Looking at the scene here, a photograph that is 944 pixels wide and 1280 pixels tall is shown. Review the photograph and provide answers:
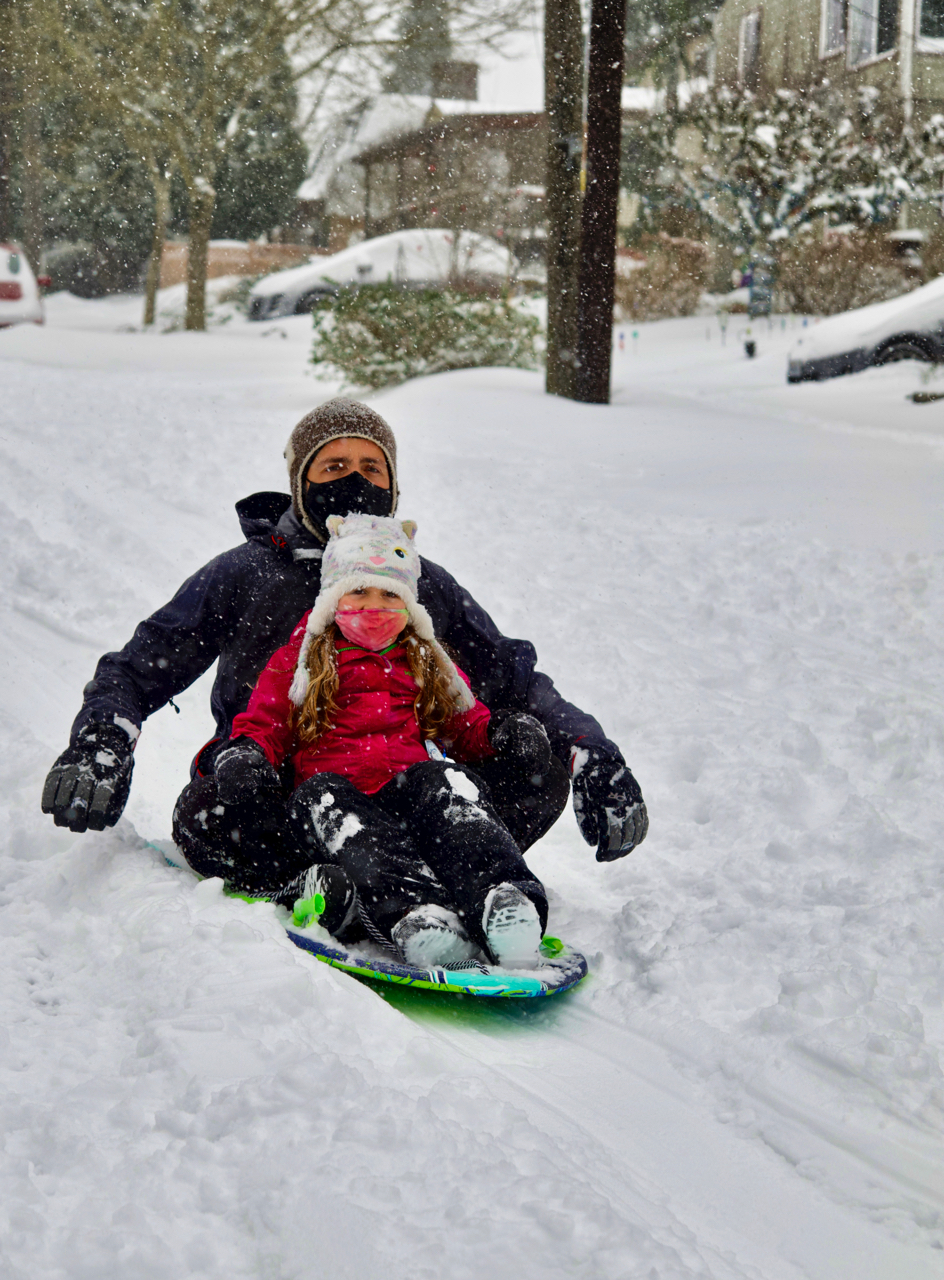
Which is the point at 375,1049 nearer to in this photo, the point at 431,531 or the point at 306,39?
the point at 431,531

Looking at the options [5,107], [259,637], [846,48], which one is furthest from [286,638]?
[846,48]

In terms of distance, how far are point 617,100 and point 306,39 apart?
405 inches

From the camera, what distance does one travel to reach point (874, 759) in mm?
4148

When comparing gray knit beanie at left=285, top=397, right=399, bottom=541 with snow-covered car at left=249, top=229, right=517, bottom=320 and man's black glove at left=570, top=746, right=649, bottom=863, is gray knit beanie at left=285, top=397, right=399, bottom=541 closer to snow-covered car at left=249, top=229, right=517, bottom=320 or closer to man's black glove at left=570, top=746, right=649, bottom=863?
man's black glove at left=570, top=746, right=649, bottom=863

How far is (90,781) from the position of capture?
9.62ft

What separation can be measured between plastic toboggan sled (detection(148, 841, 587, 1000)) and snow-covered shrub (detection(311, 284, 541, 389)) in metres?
8.32

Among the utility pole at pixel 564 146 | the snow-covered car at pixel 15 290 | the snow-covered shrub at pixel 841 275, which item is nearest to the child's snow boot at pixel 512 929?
the utility pole at pixel 564 146

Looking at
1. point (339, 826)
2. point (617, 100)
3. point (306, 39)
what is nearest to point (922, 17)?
point (306, 39)

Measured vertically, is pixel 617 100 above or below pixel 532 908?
above

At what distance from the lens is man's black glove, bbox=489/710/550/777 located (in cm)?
319

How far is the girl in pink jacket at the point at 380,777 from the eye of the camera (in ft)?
9.19

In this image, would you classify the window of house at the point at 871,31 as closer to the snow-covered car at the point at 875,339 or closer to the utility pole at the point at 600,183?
the snow-covered car at the point at 875,339

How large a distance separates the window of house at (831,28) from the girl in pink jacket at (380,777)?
22708 mm

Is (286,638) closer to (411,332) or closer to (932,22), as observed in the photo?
(411,332)
